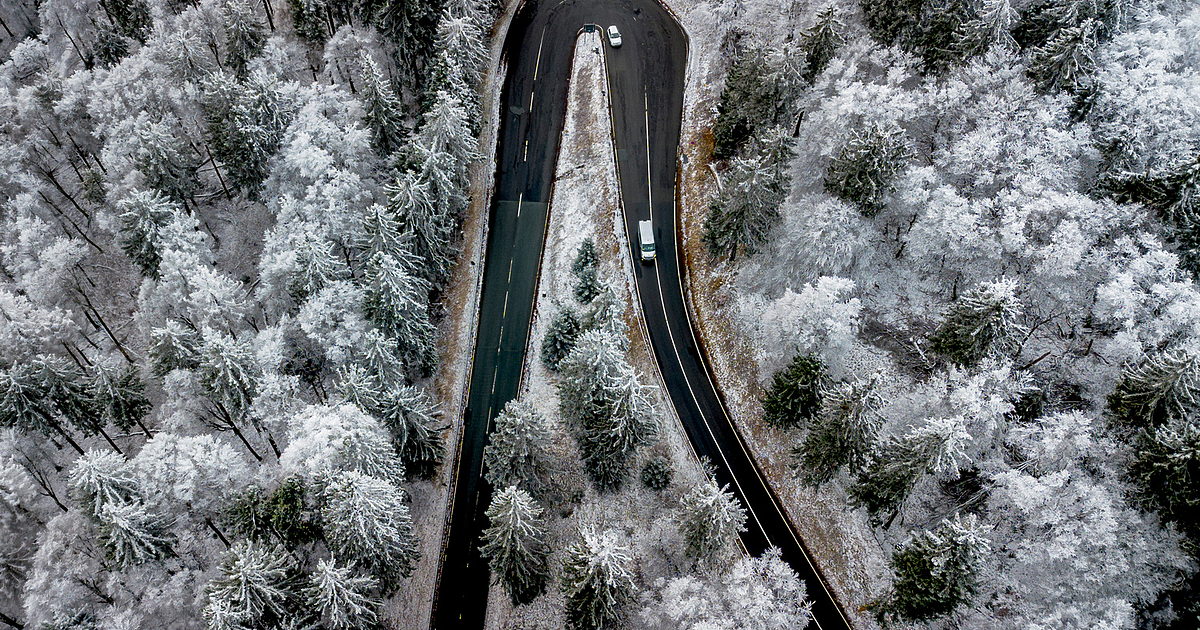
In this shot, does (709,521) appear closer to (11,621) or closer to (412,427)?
(412,427)

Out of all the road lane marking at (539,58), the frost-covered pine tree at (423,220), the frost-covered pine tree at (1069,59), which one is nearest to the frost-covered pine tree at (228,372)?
the frost-covered pine tree at (423,220)

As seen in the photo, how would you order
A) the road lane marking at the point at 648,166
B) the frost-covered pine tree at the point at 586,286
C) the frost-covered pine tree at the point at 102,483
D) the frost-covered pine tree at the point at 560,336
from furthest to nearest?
1. the road lane marking at the point at 648,166
2. the frost-covered pine tree at the point at 586,286
3. the frost-covered pine tree at the point at 560,336
4. the frost-covered pine tree at the point at 102,483

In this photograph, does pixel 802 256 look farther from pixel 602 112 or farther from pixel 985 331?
pixel 602 112

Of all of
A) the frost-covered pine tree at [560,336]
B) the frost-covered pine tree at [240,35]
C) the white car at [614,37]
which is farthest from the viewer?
the white car at [614,37]

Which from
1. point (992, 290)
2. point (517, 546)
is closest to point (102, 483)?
point (517, 546)

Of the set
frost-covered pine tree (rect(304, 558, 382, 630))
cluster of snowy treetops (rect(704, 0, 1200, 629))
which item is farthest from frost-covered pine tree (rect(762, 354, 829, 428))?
frost-covered pine tree (rect(304, 558, 382, 630))

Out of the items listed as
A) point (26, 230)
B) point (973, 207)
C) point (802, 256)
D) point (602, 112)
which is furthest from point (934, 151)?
point (26, 230)

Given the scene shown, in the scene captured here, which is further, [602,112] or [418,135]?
[602,112]

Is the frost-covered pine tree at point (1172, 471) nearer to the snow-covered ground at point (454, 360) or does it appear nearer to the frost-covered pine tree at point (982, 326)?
the frost-covered pine tree at point (982, 326)
